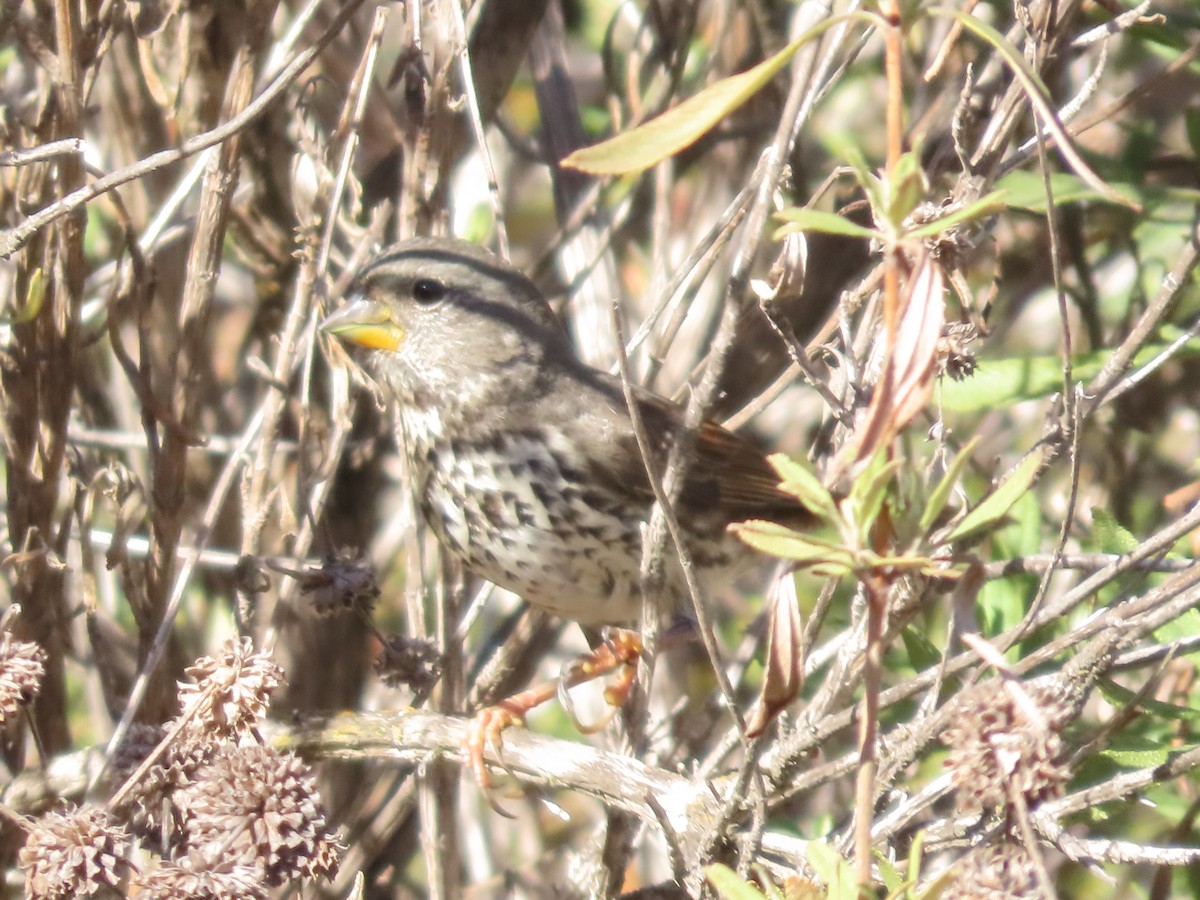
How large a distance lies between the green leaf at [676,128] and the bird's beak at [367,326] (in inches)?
74.0

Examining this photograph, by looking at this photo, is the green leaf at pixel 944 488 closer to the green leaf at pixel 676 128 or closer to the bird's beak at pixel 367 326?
the green leaf at pixel 676 128

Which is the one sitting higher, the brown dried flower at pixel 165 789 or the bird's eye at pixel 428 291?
the bird's eye at pixel 428 291

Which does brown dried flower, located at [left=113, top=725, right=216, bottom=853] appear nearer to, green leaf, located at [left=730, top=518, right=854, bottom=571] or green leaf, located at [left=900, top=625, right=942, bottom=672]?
green leaf, located at [left=730, top=518, right=854, bottom=571]

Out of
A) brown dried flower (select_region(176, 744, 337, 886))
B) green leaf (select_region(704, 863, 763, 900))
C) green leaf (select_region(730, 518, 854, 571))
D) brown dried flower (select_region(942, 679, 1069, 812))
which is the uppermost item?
green leaf (select_region(730, 518, 854, 571))

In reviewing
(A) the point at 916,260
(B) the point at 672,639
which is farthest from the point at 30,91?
(A) the point at 916,260

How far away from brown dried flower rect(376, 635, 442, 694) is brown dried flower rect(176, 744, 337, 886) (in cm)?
81

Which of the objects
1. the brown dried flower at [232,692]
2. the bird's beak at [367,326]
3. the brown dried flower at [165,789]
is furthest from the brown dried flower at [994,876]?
the bird's beak at [367,326]

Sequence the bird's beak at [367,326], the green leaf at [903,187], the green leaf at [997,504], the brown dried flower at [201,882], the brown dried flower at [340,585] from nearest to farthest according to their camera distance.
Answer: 1. the green leaf at [903,187]
2. the green leaf at [997,504]
3. the brown dried flower at [201,882]
4. the brown dried flower at [340,585]
5. the bird's beak at [367,326]

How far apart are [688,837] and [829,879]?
2.46ft

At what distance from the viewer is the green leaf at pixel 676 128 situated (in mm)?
1178

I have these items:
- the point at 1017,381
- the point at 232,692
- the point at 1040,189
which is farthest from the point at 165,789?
the point at 1040,189

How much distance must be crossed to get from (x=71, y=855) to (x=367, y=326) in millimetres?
1613

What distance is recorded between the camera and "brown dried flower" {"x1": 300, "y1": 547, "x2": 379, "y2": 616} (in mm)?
2420

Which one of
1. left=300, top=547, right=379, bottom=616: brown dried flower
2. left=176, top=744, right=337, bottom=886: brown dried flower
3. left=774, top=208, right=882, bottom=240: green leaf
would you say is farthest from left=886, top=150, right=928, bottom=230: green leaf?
left=300, top=547, right=379, bottom=616: brown dried flower
